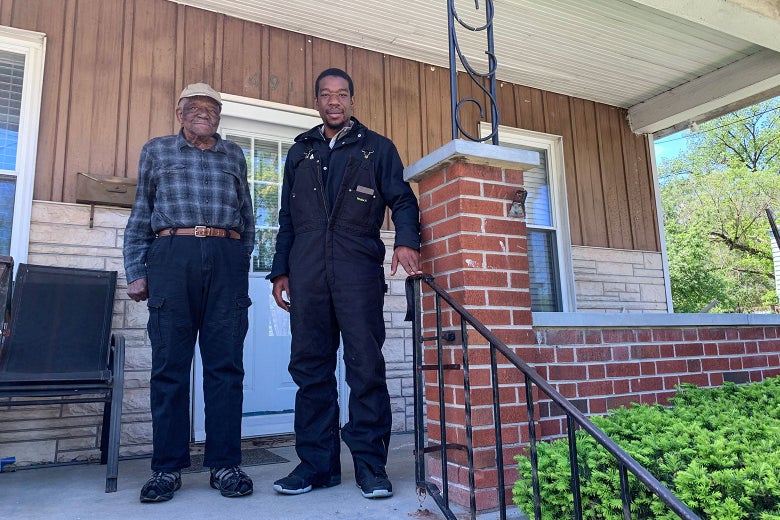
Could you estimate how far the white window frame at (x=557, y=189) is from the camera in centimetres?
528

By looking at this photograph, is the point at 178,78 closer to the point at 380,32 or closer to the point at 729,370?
the point at 380,32

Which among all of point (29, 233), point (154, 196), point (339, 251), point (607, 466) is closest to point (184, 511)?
point (339, 251)

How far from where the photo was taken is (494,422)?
200cm

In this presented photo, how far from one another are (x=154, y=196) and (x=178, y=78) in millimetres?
1639

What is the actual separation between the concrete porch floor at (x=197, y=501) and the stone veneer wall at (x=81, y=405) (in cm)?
34

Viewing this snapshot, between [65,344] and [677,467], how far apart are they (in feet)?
8.85

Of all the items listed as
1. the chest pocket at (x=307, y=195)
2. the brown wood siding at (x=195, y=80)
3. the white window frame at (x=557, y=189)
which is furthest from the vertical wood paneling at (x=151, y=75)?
the white window frame at (x=557, y=189)

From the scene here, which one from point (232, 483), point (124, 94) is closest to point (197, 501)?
point (232, 483)

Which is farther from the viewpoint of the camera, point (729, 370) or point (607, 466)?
point (729, 370)

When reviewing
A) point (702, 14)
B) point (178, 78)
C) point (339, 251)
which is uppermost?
point (702, 14)

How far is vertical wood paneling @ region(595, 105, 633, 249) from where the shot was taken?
18.6 ft

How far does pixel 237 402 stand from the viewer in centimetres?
247

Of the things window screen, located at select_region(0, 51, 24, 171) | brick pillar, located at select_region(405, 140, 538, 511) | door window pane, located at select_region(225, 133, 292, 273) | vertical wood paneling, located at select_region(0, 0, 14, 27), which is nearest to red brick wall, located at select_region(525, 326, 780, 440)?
brick pillar, located at select_region(405, 140, 538, 511)

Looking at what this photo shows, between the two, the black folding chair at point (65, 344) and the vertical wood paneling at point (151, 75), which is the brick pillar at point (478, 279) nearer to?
the black folding chair at point (65, 344)
